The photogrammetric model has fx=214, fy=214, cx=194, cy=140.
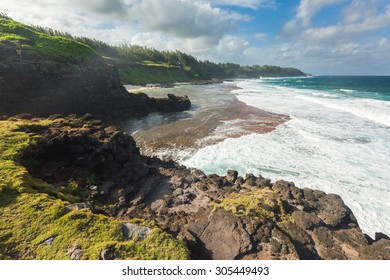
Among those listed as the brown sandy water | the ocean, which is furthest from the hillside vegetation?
the ocean

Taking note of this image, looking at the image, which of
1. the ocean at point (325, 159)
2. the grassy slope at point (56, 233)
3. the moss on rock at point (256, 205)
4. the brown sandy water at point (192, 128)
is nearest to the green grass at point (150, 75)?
the brown sandy water at point (192, 128)

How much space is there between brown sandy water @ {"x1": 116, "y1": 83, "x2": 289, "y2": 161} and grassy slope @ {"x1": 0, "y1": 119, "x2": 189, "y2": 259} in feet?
39.8

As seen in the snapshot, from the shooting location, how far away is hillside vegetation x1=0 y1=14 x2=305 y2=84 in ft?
91.1

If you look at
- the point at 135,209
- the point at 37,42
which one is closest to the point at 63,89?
the point at 37,42

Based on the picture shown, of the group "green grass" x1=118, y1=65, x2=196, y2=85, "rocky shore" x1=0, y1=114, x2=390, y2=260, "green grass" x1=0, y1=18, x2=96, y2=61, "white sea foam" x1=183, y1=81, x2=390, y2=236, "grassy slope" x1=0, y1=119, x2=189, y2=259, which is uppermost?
"green grass" x1=0, y1=18, x2=96, y2=61

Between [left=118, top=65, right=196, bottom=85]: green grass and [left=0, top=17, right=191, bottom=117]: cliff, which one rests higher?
[left=0, top=17, right=191, bottom=117]: cliff

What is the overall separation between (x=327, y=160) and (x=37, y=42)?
3630 centimetres

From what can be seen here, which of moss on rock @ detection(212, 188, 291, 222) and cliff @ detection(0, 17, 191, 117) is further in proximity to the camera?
cliff @ detection(0, 17, 191, 117)

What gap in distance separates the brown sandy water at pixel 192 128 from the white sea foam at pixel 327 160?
194 centimetres

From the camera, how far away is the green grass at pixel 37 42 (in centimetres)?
2565

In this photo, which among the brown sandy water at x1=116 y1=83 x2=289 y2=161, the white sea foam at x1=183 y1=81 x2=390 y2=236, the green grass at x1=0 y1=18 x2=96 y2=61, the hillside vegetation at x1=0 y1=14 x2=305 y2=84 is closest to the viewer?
the white sea foam at x1=183 y1=81 x2=390 y2=236

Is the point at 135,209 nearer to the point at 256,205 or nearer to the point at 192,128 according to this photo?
the point at 256,205

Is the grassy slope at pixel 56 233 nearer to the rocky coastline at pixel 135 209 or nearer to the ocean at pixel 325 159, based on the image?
the rocky coastline at pixel 135 209

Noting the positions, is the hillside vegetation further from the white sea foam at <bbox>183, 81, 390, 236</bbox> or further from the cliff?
the white sea foam at <bbox>183, 81, 390, 236</bbox>
